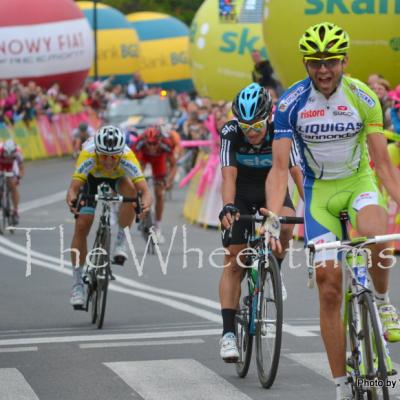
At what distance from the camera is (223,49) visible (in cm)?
3316

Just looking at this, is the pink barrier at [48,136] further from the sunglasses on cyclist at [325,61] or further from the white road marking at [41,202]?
the sunglasses on cyclist at [325,61]

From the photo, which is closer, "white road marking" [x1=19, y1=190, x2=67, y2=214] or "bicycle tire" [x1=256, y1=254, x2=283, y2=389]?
"bicycle tire" [x1=256, y1=254, x2=283, y2=389]

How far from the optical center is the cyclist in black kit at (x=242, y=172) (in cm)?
928

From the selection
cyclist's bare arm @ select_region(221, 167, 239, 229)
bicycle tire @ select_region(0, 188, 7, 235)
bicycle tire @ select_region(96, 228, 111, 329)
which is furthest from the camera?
bicycle tire @ select_region(0, 188, 7, 235)

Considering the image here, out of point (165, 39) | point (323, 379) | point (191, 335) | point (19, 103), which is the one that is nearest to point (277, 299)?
point (323, 379)

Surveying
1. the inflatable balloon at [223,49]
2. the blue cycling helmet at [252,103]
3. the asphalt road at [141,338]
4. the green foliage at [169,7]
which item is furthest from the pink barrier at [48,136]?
the green foliage at [169,7]

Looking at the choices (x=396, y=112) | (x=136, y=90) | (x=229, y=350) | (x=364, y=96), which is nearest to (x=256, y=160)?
(x=229, y=350)

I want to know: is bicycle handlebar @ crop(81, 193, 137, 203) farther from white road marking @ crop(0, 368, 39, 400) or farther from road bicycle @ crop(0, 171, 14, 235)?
road bicycle @ crop(0, 171, 14, 235)

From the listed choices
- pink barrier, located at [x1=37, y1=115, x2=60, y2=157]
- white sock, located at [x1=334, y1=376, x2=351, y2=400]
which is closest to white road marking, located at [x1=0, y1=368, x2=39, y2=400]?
white sock, located at [x1=334, y1=376, x2=351, y2=400]

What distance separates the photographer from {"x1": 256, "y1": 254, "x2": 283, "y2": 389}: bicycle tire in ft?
28.4

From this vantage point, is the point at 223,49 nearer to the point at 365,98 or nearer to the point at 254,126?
the point at 254,126

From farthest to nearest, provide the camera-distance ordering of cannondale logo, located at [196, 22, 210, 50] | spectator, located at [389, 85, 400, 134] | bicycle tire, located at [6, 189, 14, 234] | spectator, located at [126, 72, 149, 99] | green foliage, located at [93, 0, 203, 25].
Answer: green foliage, located at [93, 0, 203, 25]
spectator, located at [126, 72, 149, 99]
cannondale logo, located at [196, 22, 210, 50]
bicycle tire, located at [6, 189, 14, 234]
spectator, located at [389, 85, 400, 134]

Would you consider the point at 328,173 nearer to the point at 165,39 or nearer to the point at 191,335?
the point at 191,335

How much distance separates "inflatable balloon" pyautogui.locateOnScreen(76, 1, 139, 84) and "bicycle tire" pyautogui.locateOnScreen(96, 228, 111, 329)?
49.8 meters
